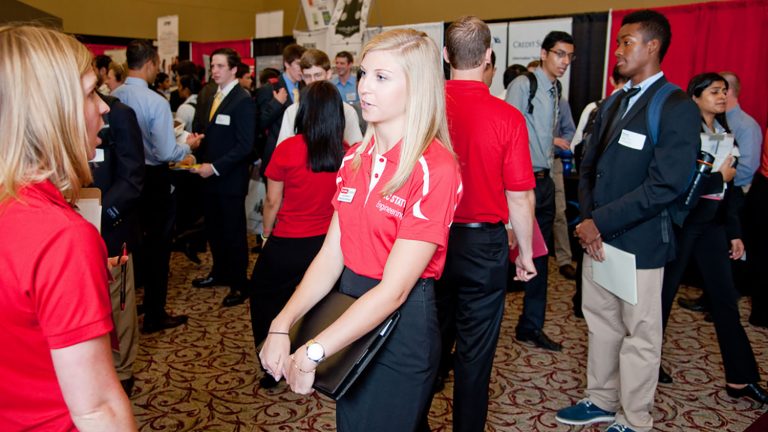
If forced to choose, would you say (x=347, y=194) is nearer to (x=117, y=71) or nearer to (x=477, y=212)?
(x=477, y=212)

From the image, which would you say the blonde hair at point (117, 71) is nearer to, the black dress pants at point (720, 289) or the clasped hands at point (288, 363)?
the clasped hands at point (288, 363)

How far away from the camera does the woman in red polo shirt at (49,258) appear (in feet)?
2.90

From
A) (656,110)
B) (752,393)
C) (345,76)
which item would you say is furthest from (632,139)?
(345,76)

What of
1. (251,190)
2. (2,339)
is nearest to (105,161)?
(2,339)

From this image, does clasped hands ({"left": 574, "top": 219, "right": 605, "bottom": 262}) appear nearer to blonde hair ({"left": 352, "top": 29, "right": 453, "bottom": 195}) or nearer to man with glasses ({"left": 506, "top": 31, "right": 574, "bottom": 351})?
man with glasses ({"left": 506, "top": 31, "right": 574, "bottom": 351})

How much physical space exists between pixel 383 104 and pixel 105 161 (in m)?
1.85

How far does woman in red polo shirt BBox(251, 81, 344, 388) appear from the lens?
271 centimetres

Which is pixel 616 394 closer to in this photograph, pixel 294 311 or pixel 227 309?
pixel 294 311

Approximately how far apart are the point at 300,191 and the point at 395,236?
4.96ft

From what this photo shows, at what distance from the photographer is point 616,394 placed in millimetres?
2682

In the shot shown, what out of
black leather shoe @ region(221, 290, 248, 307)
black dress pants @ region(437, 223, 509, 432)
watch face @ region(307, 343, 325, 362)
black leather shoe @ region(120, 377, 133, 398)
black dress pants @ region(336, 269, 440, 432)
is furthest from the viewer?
black leather shoe @ region(221, 290, 248, 307)

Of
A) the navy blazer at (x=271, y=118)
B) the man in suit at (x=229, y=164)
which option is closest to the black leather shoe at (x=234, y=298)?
the man in suit at (x=229, y=164)

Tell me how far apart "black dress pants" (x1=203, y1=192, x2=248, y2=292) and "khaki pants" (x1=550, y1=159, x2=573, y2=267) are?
8.77 ft

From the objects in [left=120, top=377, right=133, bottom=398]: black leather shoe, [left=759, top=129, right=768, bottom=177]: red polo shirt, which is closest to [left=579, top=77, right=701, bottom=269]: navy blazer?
[left=759, top=129, right=768, bottom=177]: red polo shirt
